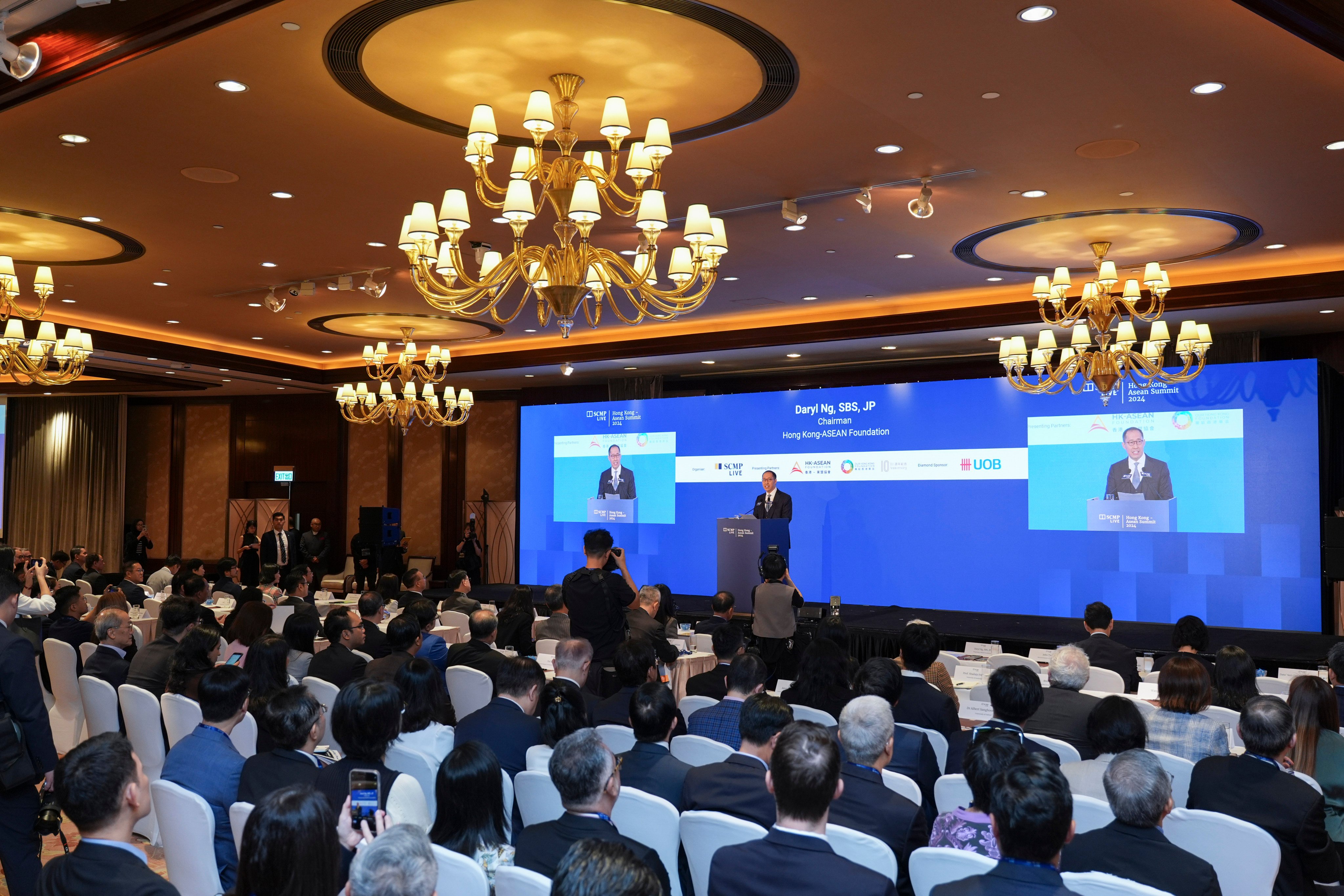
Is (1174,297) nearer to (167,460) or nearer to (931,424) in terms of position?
(931,424)

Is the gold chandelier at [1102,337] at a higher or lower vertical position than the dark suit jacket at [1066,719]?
higher

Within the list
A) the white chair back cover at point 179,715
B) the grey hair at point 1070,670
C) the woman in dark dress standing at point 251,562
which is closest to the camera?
the grey hair at point 1070,670

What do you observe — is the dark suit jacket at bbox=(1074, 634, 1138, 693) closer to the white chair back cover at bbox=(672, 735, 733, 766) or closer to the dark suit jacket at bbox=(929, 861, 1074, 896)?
the white chair back cover at bbox=(672, 735, 733, 766)

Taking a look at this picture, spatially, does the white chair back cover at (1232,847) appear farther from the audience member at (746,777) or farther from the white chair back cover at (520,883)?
the white chair back cover at (520,883)

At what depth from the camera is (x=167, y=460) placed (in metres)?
20.3

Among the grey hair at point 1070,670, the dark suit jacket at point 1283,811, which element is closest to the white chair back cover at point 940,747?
the grey hair at point 1070,670

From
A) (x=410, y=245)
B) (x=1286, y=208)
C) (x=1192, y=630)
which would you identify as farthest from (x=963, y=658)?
(x=410, y=245)

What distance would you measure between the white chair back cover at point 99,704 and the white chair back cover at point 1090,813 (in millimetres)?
4824

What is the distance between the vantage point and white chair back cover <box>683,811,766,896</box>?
9.89ft

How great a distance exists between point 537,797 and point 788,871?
4.68 ft

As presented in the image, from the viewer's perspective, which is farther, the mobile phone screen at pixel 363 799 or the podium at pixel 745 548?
the podium at pixel 745 548

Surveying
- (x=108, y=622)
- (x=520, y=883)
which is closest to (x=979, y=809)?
(x=520, y=883)

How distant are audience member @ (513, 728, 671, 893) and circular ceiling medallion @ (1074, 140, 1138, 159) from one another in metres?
5.23

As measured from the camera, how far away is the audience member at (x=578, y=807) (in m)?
2.77
